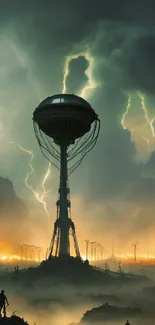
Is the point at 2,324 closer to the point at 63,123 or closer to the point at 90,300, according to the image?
the point at 90,300

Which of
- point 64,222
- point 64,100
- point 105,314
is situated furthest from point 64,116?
point 105,314

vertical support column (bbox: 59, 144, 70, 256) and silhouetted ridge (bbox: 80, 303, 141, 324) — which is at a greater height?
vertical support column (bbox: 59, 144, 70, 256)

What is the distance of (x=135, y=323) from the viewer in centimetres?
5494

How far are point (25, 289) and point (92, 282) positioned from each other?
15948 mm


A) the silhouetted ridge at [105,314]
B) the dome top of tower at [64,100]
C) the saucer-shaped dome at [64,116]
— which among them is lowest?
the silhouetted ridge at [105,314]

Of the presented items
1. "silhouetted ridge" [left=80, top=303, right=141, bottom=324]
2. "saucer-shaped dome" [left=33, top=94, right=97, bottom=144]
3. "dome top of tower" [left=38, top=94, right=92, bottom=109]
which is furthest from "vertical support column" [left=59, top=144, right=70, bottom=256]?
"silhouetted ridge" [left=80, top=303, right=141, bottom=324]

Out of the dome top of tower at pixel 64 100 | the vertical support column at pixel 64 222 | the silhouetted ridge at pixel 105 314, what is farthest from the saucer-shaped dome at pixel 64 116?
the silhouetted ridge at pixel 105 314

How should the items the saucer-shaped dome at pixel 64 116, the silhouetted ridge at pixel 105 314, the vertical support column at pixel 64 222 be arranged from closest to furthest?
the silhouetted ridge at pixel 105 314
the saucer-shaped dome at pixel 64 116
the vertical support column at pixel 64 222

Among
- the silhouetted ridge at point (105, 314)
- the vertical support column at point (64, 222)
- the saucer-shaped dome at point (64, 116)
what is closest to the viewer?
the silhouetted ridge at point (105, 314)

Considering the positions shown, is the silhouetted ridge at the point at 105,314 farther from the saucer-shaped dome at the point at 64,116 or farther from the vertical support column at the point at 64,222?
the saucer-shaped dome at the point at 64,116

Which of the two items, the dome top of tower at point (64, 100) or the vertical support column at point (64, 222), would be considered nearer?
the dome top of tower at point (64, 100)

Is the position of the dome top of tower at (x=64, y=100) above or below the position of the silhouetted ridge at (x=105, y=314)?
above

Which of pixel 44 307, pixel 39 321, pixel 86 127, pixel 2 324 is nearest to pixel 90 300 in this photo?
pixel 44 307

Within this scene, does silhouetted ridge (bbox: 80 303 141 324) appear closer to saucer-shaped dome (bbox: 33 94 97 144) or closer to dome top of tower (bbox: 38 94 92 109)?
saucer-shaped dome (bbox: 33 94 97 144)
